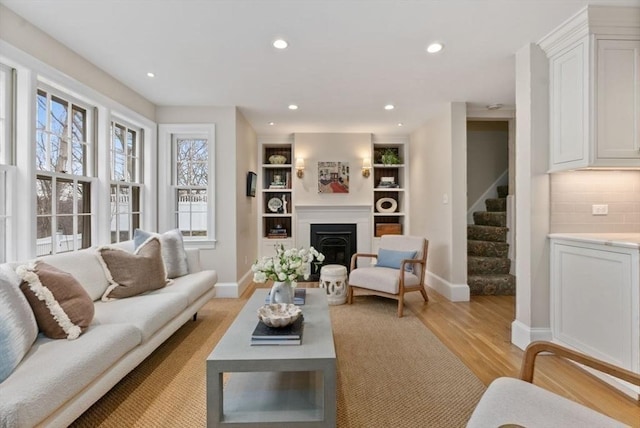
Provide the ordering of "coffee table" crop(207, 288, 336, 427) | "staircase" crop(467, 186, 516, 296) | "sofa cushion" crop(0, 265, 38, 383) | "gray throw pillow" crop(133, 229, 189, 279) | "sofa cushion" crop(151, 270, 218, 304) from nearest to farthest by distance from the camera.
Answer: "sofa cushion" crop(0, 265, 38, 383) < "coffee table" crop(207, 288, 336, 427) < "sofa cushion" crop(151, 270, 218, 304) < "gray throw pillow" crop(133, 229, 189, 279) < "staircase" crop(467, 186, 516, 296)

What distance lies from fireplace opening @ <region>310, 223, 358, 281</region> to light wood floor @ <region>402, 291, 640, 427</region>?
1.74 meters

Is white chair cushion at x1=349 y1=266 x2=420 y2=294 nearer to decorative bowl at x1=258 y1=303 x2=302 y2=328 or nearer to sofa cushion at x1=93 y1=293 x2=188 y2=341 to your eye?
decorative bowl at x1=258 y1=303 x2=302 y2=328

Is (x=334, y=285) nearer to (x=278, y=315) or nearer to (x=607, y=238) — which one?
(x=278, y=315)

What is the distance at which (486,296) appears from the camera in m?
4.16

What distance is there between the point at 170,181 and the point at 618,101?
4667mm

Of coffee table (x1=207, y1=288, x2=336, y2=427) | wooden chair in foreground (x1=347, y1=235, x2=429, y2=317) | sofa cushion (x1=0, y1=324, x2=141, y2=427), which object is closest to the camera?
sofa cushion (x1=0, y1=324, x2=141, y2=427)

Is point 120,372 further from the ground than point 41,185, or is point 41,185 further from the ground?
point 41,185

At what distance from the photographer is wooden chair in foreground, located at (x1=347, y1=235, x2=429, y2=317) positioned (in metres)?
3.51

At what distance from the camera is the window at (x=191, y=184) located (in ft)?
13.9

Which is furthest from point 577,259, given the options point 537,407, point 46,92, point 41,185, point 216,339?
point 46,92

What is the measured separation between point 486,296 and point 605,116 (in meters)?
2.65

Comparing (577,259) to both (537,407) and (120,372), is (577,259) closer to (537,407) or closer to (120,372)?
(537,407)

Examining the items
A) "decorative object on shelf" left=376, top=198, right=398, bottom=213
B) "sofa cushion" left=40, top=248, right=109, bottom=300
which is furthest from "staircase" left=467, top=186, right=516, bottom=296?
"sofa cushion" left=40, top=248, right=109, bottom=300

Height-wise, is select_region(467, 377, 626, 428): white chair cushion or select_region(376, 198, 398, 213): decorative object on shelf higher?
select_region(376, 198, 398, 213): decorative object on shelf
